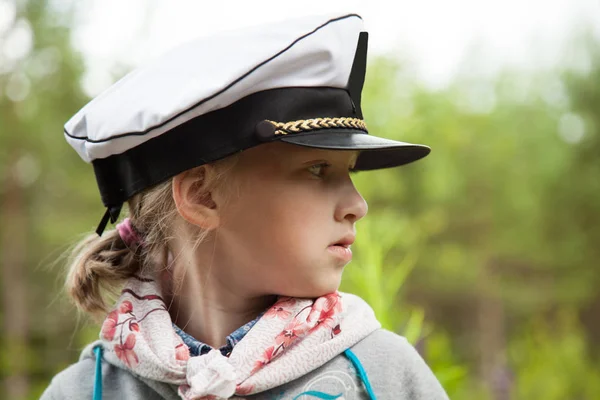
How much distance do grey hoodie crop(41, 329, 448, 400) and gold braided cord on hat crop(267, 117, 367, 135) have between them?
41 cm

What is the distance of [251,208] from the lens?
1.19 m

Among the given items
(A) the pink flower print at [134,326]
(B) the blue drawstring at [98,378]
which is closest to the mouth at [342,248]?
(A) the pink flower print at [134,326]

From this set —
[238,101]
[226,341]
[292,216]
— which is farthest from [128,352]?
[238,101]

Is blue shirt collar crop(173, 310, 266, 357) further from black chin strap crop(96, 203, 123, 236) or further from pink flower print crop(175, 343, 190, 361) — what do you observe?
black chin strap crop(96, 203, 123, 236)

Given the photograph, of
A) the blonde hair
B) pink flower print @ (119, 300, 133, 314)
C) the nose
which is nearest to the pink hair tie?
the blonde hair

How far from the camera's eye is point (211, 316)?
4.27 feet

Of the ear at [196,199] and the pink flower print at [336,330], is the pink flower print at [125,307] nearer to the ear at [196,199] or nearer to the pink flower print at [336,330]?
the ear at [196,199]

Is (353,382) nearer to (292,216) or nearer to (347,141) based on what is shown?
(292,216)

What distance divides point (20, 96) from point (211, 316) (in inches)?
238

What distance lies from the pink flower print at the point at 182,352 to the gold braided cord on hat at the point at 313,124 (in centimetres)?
43

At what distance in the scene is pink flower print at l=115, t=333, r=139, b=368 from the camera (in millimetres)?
1236

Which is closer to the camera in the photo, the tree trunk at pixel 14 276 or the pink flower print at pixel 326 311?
the pink flower print at pixel 326 311

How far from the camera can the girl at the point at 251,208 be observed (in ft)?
3.71

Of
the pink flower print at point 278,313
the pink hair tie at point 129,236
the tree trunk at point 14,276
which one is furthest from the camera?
Result: the tree trunk at point 14,276
